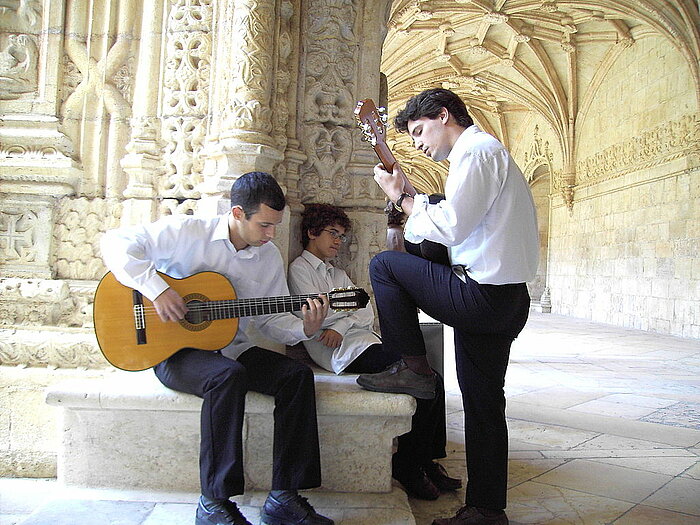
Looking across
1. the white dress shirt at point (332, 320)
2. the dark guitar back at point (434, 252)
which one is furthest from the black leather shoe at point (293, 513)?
the dark guitar back at point (434, 252)

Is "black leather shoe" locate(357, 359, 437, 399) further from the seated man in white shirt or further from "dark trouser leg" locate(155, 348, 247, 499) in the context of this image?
"dark trouser leg" locate(155, 348, 247, 499)

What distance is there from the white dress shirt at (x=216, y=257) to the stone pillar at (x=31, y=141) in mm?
1045

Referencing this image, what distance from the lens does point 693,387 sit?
5402mm

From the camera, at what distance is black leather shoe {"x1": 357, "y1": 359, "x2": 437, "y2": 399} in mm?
2348

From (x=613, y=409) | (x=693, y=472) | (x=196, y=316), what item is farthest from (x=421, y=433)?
(x=613, y=409)

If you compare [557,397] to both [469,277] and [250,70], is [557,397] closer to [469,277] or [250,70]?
[469,277]

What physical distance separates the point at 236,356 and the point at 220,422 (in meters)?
0.40

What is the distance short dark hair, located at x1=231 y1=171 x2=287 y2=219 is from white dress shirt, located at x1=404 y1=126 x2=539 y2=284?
1.93 feet

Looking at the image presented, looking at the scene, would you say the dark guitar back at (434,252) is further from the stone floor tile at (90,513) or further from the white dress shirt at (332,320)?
the stone floor tile at (90,513)

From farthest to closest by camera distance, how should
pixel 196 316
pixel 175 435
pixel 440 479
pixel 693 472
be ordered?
pixel 693 472 < pixel 440 479 < pixel 175 435 < pixel 196 316

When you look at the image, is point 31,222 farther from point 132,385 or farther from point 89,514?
point 89,514

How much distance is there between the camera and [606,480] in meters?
2.87

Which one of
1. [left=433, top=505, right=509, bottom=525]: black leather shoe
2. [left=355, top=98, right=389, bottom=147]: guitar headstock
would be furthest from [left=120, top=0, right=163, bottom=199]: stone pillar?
[left=433, top=505, right=509, bottom=525]: black leather shoe

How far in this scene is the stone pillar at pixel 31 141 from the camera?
10.8ft
